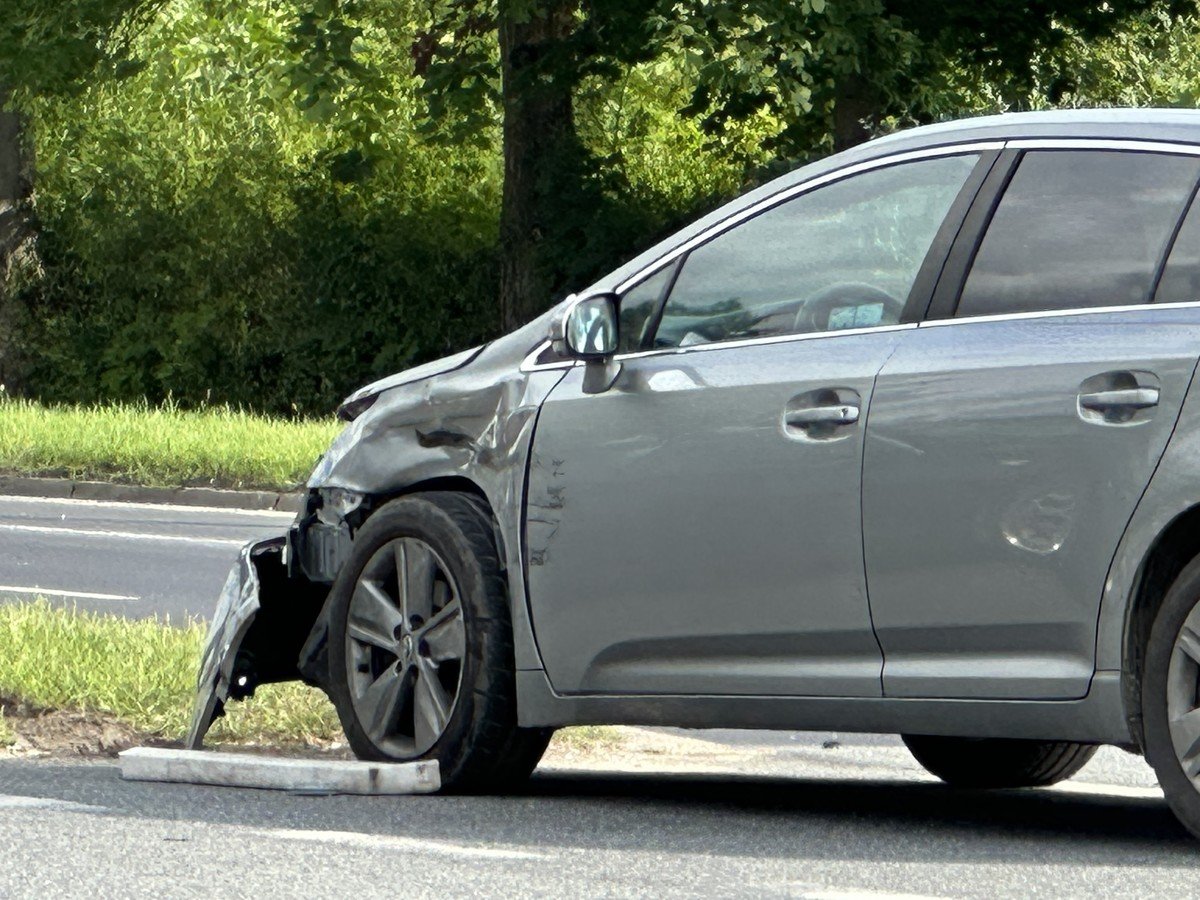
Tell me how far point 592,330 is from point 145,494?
49.4ft

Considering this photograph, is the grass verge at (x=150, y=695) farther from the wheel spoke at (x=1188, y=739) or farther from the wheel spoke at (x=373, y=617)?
the wheel spoke at (x=1188, y=739)

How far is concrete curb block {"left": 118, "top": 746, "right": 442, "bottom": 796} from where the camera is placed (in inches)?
265

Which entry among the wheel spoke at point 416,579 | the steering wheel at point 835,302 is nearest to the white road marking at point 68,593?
the wheel spoke at point 416,579

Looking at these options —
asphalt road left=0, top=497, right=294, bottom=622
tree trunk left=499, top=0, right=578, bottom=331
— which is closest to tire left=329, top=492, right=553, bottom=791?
asphalt road left=0, top=497, right=294, bottom=622

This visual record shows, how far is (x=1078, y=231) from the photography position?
5.87 metres

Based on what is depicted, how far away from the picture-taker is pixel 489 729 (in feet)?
22.0

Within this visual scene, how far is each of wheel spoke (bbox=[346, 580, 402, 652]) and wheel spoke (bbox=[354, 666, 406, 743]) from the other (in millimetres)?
85

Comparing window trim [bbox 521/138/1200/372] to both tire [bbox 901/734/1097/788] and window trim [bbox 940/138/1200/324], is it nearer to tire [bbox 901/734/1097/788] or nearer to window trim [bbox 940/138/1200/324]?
window trim [bbox 940/138/1200/324]

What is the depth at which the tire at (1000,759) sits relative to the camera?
7.30 metres

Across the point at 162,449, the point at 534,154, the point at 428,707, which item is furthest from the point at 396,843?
the point at 534,154

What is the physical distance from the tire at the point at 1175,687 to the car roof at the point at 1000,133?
1.02 metres

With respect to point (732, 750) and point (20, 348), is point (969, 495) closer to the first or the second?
point (732, 750)

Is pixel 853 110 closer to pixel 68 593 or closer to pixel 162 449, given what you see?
pixel 162 449

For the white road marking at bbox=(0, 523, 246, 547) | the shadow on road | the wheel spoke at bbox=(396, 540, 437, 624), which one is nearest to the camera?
the shadow on road
